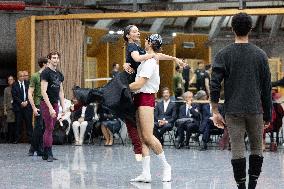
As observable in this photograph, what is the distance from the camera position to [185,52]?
27078 mm

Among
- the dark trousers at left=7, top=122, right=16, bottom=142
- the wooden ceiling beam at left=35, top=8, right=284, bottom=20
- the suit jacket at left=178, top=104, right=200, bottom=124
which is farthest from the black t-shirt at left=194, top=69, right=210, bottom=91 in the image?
the suit jacket at left=178, top=104, right=200, bottom=124

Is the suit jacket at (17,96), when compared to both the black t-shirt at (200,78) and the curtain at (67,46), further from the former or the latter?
the black t-shirt at (200,78)

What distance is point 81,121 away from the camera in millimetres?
16875

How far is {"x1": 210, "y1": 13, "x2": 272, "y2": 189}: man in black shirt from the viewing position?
248 inches

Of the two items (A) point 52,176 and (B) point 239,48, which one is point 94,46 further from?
(B) point 239,48

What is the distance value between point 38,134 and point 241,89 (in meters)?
6.54

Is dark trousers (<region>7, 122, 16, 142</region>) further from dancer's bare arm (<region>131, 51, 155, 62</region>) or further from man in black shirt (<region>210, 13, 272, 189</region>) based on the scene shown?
man in black shirt (<region>210, 13, 272, 189</region>)

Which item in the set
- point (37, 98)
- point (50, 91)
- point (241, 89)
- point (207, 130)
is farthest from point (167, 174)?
point (207, 130)

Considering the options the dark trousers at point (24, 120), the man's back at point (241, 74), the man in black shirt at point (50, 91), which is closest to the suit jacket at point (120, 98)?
the man in black shirt at point (50, 91)

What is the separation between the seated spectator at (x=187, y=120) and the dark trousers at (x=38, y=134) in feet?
12.6

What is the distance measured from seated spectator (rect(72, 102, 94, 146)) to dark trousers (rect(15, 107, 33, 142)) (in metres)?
1.09

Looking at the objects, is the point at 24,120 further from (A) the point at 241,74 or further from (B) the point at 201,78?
(A) the point at 241,74

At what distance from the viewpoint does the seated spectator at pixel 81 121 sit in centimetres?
1677

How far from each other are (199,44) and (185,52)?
2.26ft
